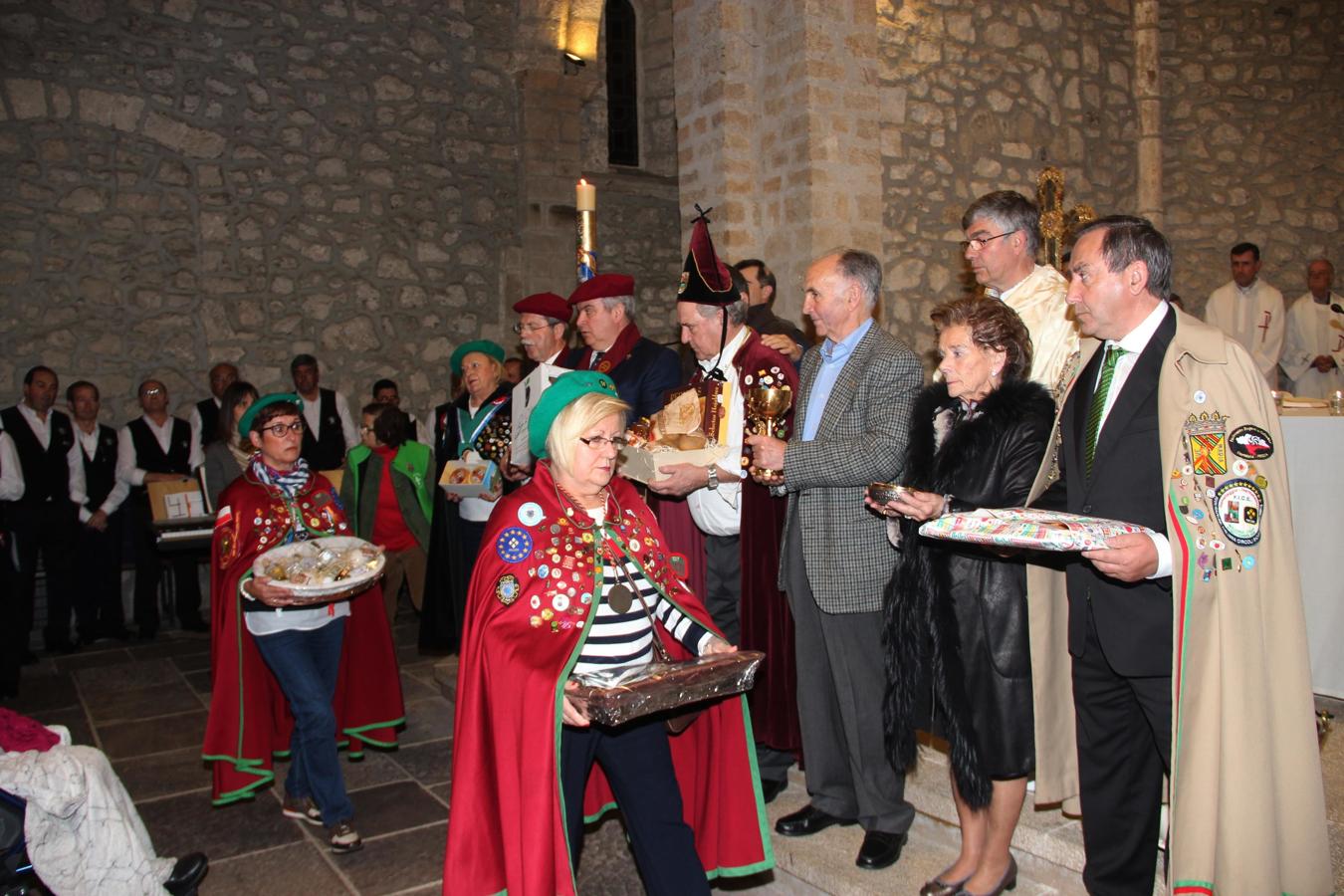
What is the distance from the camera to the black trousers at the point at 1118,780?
265cm

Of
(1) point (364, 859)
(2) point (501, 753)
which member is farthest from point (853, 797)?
(1) point (364, 859)

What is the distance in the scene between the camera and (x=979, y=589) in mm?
2896

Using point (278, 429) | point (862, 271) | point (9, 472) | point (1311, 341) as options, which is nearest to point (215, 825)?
point (278, 429)

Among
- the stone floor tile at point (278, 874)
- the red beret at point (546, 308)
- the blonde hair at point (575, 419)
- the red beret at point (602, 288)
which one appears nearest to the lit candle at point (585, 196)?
the red beret at point (602, 288)

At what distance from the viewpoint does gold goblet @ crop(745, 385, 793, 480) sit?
362 cm

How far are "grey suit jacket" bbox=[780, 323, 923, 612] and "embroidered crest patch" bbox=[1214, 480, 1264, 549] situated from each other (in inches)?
43.2

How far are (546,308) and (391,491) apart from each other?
258 centimetres

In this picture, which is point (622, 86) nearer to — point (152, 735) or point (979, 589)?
point (152, 735)

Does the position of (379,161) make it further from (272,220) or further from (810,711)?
(810,711)

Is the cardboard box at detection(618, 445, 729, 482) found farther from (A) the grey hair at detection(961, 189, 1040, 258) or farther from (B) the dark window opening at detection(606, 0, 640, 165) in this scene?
(B) the dark window opening at detection(606, 0, 640, 165)

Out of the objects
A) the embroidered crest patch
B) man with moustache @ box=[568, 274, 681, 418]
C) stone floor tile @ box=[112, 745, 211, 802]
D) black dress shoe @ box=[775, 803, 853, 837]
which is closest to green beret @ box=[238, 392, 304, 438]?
man with moustache @ box=[568, 274, 681, 418]

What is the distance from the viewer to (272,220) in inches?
378

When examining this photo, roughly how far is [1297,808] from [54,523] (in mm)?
7950

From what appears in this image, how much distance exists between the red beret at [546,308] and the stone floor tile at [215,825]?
253 centimetres
